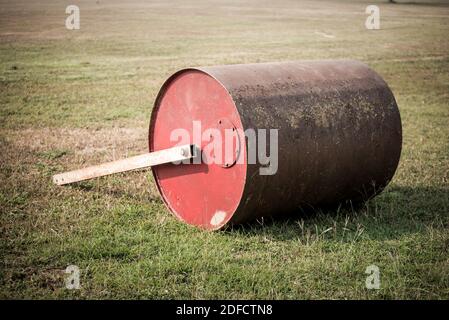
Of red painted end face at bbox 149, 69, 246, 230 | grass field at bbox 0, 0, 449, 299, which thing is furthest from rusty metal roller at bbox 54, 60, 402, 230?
grass field at bbox 0, 0, 449, 299

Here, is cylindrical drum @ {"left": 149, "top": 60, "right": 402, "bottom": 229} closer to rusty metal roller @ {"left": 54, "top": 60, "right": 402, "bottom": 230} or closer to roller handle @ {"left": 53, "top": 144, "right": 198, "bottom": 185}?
rusty metal roller @ {"left": 54, "top": 60, "right": 402, "bottom": 230}

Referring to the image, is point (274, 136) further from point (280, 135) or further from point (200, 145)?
point (200, 145)

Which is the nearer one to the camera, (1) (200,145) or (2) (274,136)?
(2) (274,136)

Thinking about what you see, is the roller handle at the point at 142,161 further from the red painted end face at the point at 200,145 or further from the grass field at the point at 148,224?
the grass field at the point at 148,224

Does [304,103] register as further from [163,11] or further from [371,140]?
[163,11]

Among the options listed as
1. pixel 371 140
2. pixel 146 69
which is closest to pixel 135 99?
pixel 146 69

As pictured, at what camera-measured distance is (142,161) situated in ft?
17.0

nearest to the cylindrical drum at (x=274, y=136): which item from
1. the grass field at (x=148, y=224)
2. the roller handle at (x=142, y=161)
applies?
the roller handle at (x=142, y=161)

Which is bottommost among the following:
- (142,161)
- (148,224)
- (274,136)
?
(148,224)

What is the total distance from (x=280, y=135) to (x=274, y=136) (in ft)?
0.20

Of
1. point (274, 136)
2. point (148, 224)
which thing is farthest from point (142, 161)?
point (274, 136)

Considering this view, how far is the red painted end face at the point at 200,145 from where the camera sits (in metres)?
4.64

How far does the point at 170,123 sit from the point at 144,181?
149 cm

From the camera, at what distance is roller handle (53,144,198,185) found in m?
4.86
